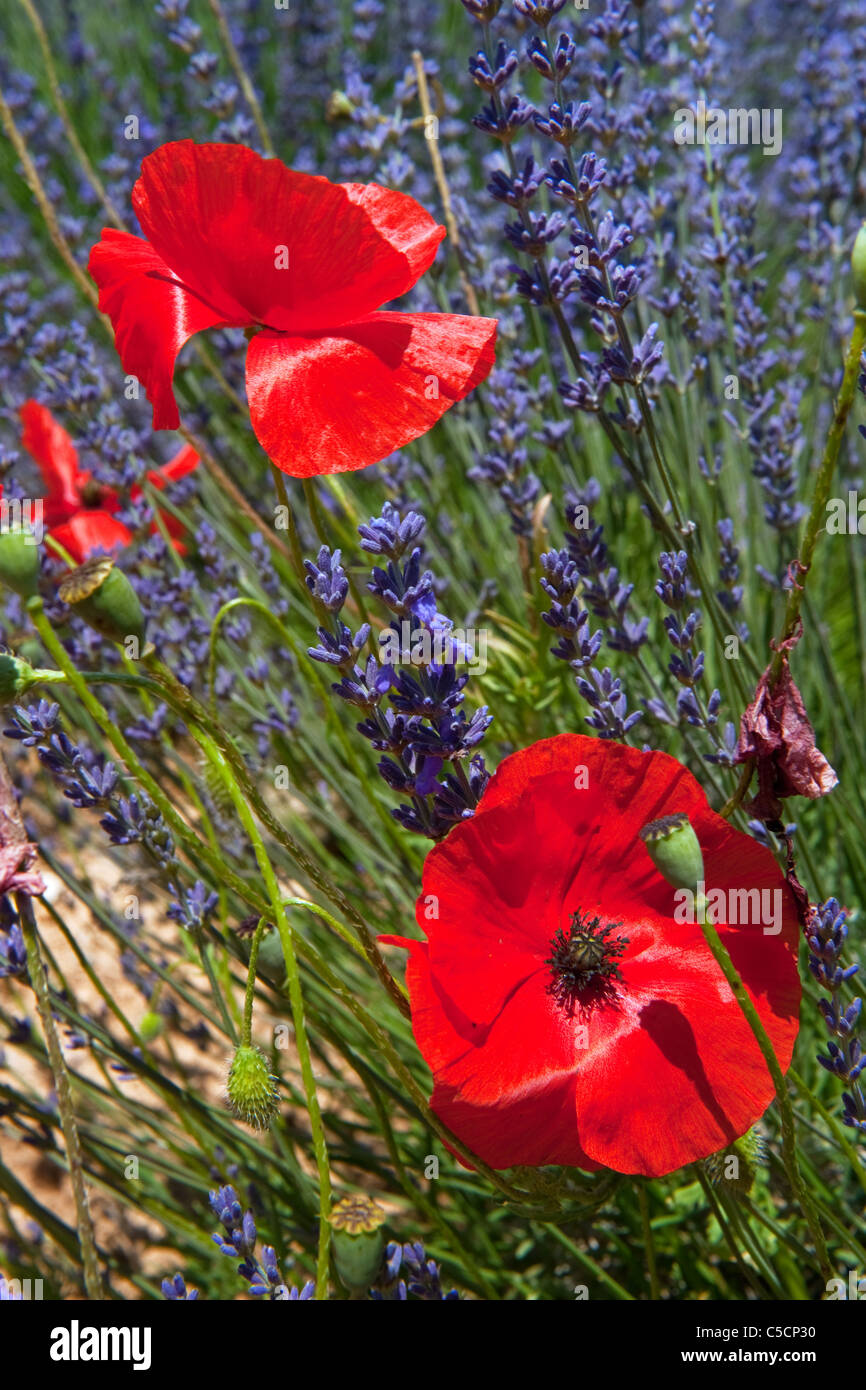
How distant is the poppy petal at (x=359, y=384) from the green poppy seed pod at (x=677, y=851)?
420 mm

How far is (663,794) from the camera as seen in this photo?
3.48 feet

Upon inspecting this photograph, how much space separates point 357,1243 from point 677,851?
1.73 feet

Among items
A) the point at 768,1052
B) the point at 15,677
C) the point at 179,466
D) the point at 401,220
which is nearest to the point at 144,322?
the point at 401,220

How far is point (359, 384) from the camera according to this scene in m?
1.09

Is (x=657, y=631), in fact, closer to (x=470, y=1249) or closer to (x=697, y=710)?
(x=697, y=710)

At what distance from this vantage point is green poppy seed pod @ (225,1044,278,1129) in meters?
1.04

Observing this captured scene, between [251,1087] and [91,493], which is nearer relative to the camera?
[251,1087]

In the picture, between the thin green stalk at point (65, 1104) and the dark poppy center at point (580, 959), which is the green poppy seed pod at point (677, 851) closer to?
the dark poppy center at point (580, 959)

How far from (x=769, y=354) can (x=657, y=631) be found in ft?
2.00

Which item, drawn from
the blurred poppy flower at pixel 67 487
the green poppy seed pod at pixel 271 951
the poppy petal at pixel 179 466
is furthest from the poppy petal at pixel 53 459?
the green poppy seed pod at pixel 271 951

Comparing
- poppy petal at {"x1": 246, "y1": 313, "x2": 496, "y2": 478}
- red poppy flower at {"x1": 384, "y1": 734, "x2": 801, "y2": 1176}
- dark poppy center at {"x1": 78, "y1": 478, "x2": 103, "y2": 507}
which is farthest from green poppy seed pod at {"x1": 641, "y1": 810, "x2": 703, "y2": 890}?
dark poppy center at {"x1": 78, "y1": 478, "x2": 103, "y2": 507}

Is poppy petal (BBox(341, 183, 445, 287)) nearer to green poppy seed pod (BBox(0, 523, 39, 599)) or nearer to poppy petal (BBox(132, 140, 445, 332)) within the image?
poppy petal (BBox(132, 140, 445, 332))

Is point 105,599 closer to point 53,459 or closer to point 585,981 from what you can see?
point 585,981
